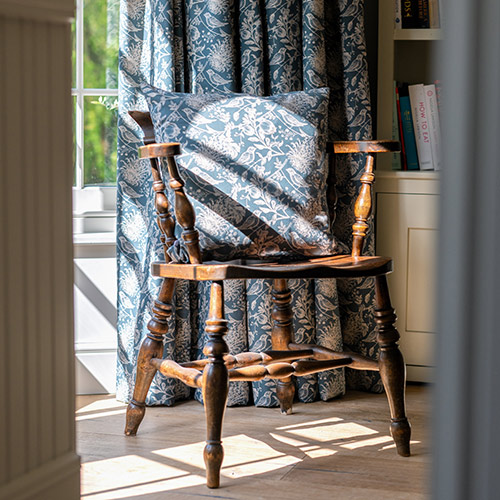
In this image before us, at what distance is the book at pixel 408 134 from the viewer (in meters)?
2.61

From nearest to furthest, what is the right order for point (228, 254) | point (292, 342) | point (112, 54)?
point (228, 254) → point (292, 342) → point (112, 54)

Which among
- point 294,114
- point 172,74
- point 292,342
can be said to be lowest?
point 292,342

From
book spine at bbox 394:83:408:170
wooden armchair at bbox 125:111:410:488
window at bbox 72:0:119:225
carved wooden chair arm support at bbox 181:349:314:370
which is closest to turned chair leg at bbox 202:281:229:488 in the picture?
wooden armchair at bbox 125:111:410:488

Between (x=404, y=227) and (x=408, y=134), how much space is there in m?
0.32

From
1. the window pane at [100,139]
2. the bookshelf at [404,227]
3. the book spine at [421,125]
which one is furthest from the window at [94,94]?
the book spine at [421,125]

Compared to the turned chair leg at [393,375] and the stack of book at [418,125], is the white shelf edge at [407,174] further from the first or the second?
the turned chair leg at [393,375]
